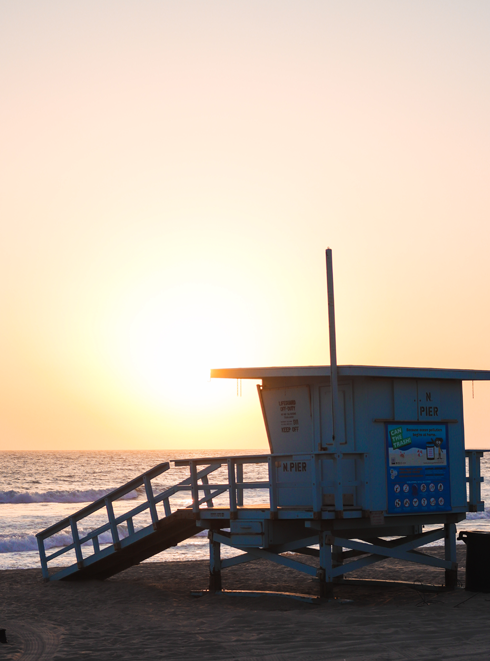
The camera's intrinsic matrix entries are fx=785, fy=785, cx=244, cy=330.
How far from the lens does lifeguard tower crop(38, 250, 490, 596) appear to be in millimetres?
12320

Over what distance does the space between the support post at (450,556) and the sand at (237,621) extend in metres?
0.17

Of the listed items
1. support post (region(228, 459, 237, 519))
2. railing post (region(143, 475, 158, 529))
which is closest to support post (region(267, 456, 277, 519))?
support post (region(228, 459, 237, 519))

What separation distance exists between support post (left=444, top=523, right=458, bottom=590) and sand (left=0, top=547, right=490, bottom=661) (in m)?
0.17

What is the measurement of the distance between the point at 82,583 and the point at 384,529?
616cm

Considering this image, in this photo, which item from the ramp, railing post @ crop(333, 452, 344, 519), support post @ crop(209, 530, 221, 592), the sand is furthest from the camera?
the ramp

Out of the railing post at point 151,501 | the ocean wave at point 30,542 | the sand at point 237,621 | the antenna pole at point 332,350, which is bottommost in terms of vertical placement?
the ocean wave at point 30,542

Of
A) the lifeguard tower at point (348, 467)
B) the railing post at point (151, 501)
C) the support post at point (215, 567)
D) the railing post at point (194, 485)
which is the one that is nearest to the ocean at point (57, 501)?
the railing post at point (151, 501)

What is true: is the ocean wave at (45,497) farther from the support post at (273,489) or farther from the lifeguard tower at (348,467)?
the support post at (273,489)

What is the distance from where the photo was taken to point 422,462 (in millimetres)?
12766

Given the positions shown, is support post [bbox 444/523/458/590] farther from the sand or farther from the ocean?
the ocean

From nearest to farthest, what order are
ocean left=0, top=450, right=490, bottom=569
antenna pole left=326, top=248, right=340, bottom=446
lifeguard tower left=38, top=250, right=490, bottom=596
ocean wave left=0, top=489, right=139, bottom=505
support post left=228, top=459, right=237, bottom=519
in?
1. antenna pole left=326, top=248, right=340, bottom=446
2. lifeguard tower left=38, top=250, right=490, bottom=596
3. support post left=228, top=459, right=237, bottom=519
4. ocean left=0, top=450, right=490, bottom=569
5. ocean wave left=0, top=489, right=139, bottom=505

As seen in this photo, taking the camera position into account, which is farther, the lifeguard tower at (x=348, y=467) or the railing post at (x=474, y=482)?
the railing post at (x=474, y=482)

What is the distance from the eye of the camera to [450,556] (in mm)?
13578

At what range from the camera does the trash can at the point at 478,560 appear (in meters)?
12.6
